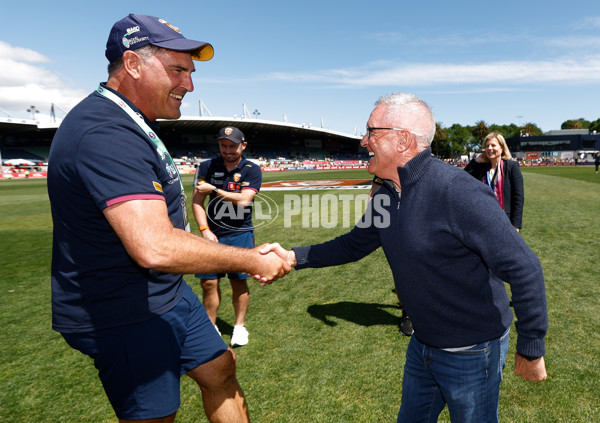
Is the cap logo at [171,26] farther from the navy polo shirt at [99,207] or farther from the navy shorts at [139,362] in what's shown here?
the navy shorts at [139,362]

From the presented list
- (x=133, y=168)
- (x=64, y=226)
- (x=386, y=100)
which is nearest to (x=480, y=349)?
(x=386, y=100)

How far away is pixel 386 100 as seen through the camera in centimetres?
193

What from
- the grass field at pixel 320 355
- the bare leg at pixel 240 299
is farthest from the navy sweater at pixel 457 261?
the bare leg at pixel 240 299

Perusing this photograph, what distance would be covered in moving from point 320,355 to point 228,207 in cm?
206

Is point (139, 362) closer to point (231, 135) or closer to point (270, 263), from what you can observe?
point (270, 263)

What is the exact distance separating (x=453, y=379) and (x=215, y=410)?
4.75ft

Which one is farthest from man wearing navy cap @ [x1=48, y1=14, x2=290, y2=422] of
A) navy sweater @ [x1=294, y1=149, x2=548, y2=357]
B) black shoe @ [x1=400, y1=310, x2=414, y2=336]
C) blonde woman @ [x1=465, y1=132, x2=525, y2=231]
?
blonde woman @ [x1=465, y1=132, x2=525, y2=231]

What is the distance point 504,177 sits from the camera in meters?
5.08

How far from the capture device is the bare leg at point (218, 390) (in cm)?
225

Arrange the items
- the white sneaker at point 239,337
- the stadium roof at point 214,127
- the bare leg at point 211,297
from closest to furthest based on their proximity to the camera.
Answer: the white sneaker at point 239,337 < the bare leg at point 211,297 < the stadium roof at point 214,127

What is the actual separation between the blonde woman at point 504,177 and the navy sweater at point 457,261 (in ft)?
12.3

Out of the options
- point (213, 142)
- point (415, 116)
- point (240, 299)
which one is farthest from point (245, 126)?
point (415, 116)

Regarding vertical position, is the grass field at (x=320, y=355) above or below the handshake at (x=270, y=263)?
below

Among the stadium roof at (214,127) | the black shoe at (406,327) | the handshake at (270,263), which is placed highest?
the stadium roof at (214,127)
